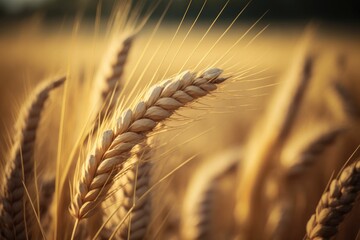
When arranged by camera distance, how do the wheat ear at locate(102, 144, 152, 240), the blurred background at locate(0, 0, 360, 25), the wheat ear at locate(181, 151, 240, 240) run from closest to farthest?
the wheat ear at locate(102, 144, 152, 240) → the wheat ear at locate(181, 151, 240, 240) → the blurred background at locate(0, 0, 360, 25)

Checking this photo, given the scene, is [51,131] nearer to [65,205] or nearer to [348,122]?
[65,205]

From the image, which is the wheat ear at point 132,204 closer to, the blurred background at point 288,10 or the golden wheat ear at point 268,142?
the golden wheat ear at point 268,142

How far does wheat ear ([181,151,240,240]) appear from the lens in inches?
37.4

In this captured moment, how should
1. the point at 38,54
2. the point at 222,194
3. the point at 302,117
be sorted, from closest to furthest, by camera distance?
the point at 222,194 → the point at 302,117 → the point at 38,54

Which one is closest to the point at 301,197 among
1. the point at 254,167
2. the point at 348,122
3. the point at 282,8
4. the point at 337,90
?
the point at 254,167

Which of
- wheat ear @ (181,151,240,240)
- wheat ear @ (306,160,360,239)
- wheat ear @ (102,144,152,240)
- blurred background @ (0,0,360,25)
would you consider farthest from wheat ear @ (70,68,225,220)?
blurred background @ (0,0,360,25)

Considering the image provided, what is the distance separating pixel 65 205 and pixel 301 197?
0.78 m

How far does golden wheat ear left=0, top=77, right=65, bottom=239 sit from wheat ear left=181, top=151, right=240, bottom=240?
0.44 metres

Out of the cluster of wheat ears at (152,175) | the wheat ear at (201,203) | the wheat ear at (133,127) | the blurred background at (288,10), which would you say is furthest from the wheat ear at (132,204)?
the blurred background at (288,10)

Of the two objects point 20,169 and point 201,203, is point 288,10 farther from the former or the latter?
point 20,169

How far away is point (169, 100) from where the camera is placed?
52 cm

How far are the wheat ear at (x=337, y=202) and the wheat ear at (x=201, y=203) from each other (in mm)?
427

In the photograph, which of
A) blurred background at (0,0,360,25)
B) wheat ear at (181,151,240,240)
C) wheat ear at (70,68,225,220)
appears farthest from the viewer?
blurred background at (0,0,360,25)

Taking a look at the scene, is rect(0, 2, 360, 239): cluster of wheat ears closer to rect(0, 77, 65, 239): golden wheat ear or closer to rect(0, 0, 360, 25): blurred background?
rect(0, 77, 65, 239): golden wheat ear
